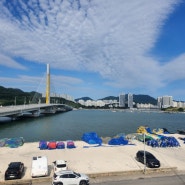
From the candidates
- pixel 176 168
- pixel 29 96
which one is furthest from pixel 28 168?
pixel 29 96

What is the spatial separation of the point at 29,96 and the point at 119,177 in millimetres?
145939

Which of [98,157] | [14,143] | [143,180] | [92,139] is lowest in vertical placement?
[143,180]

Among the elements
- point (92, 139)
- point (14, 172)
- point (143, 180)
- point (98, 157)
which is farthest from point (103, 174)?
point (92, 139)

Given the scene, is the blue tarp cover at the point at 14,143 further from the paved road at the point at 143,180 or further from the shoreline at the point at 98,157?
the paved road at the point at 143,180

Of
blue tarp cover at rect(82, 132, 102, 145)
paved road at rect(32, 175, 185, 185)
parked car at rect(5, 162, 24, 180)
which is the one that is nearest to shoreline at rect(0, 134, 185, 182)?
parked car at rect(5, 162, 24, 180)

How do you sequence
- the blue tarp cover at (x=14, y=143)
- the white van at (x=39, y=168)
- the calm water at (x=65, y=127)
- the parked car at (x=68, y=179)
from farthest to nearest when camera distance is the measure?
the calm water at (x=65, y=127)
the blue tarp cover at (x=14, y=143)
the white van at (x=39, y=168)
the parked car at (x=68, y=179)

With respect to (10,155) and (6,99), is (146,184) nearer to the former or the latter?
(10,155)

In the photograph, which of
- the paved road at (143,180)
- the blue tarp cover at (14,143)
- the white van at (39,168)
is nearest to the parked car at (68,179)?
the paved road at (143,180)

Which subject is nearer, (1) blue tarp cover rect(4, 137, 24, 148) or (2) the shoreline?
(2) the shoreline

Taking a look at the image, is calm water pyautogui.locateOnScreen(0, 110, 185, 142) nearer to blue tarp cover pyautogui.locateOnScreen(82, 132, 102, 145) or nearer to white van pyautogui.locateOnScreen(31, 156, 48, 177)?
blue tarp cover pyautogui.locateOnScreen(82, 132, 102, 145)

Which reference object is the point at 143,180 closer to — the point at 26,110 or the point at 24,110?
the point at 24,110

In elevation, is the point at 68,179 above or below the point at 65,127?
below

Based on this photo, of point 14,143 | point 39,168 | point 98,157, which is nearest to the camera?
point 39,168

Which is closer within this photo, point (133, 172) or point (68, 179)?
point (68, 179)
